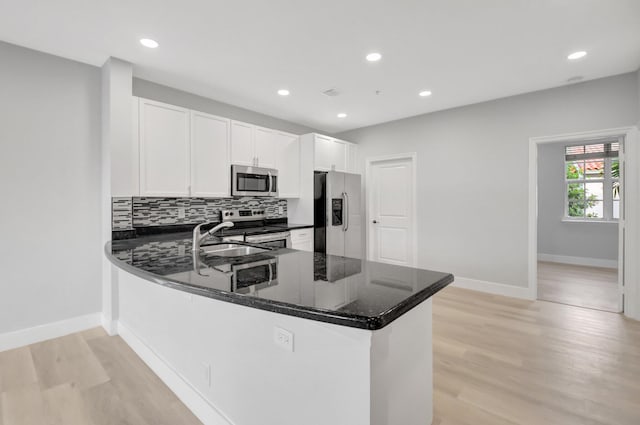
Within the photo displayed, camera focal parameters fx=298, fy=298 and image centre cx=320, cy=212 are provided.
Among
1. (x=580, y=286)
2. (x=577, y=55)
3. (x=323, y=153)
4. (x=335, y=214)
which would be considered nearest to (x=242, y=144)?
(x=323, y=153)

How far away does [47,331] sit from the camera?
2.73 metres

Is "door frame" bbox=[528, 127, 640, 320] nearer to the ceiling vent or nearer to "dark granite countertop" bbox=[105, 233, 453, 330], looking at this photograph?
the ceiling vent

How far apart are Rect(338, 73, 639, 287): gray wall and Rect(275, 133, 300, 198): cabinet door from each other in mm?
1721

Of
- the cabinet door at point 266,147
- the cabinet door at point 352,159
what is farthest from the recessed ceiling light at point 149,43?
the cabinet door at point 352,159

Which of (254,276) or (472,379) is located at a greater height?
(254,276)

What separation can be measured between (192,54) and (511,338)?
3.92 meters

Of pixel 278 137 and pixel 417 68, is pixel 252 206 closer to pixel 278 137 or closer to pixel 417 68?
pixel 278 137

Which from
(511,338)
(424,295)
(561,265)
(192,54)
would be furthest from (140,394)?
(561,265)

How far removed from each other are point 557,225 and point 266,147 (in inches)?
240

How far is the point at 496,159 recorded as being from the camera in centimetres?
403

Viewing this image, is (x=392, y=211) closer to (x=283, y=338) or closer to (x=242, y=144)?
(x=242, y=144)

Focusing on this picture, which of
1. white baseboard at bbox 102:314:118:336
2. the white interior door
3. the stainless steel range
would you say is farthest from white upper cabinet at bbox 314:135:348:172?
white baseboard at bbox 102:314:118:336

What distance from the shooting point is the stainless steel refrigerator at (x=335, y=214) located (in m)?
4.55

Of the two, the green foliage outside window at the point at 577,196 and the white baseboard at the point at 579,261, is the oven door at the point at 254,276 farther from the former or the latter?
the green foliage outside window at the point at 577,196
